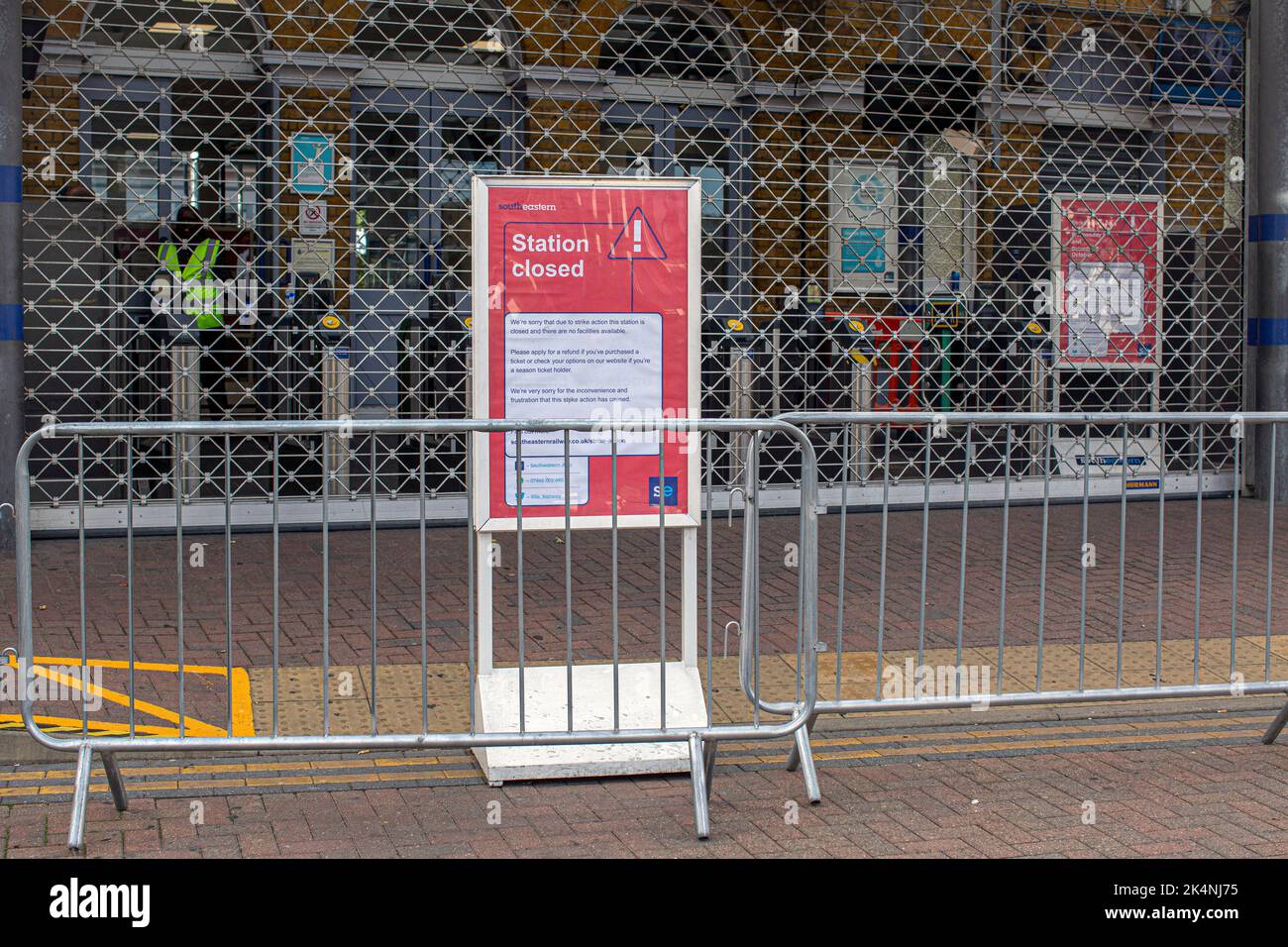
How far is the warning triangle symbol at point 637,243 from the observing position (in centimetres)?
577

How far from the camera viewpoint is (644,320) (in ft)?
19.0

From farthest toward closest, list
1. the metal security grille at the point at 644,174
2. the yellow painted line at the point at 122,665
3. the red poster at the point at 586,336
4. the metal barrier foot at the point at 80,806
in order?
the metal security grille at the point at 644,174
the yellow painted line at the point at 122,665
the red poster at the point at 586,336
the metal barrier foot at the point at 80,806

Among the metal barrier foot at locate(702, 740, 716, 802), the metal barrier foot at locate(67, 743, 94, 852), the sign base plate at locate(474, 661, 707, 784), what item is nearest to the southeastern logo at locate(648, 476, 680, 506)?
the sign base plate at locate(474, 661, 707, 784)

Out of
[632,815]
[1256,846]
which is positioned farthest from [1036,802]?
[632,815]

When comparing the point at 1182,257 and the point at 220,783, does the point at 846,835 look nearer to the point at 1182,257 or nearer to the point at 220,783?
the point at 220,783

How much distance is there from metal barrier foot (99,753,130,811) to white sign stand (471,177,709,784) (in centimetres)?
123

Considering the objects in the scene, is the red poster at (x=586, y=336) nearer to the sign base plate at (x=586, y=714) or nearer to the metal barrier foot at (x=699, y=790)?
the sign base plate at (x=586, y=714)

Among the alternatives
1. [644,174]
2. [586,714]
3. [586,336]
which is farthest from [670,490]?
[644,174]

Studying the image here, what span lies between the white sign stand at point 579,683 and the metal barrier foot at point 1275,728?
230 cm

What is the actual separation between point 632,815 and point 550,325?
1.86 m

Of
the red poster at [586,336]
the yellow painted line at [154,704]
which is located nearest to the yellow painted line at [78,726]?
the yellow painted line at [154,704]

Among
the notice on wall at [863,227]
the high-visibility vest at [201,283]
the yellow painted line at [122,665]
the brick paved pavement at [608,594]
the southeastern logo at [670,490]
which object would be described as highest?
the notice on wall at [863,227]

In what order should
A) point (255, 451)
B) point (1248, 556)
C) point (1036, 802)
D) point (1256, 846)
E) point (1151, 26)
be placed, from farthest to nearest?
point (1151, 26) → point (255, 451) → point (1248, 556) → point (1036, 802) → point (1256, 846)

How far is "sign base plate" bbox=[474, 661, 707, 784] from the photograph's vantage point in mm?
5379
